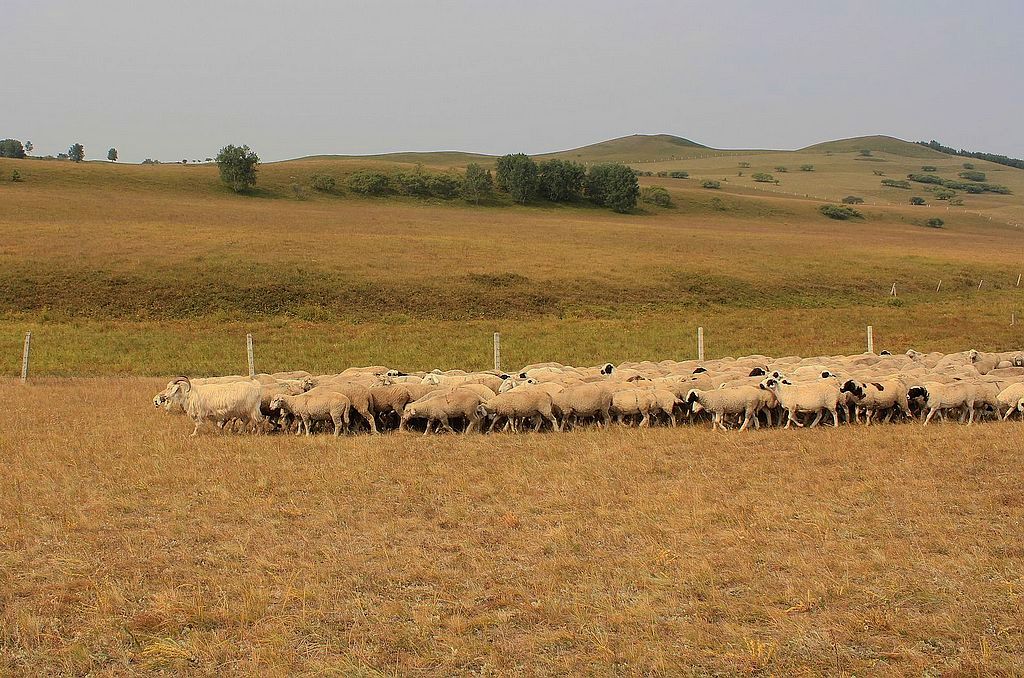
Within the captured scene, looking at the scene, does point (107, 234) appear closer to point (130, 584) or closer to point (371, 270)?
point (371, 270)

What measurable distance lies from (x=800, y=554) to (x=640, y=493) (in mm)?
2907

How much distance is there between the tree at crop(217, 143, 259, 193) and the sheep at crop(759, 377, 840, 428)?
263 ft

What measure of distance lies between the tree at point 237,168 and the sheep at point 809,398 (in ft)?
263

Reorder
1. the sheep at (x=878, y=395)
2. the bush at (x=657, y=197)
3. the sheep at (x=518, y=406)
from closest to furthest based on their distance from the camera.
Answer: the sheep at (x=518, y=406) < the sheep at (x=878, y=395) < the bush at (x=657, y=197)

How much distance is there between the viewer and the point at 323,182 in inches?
3735

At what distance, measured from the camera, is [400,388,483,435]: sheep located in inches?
643

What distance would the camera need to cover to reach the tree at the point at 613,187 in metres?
96.7

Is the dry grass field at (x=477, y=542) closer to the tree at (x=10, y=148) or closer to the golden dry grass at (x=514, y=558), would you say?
the golden dry grass at (x=514, y=558)

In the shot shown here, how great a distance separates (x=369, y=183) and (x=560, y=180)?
71.5ft

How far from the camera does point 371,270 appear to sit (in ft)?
149

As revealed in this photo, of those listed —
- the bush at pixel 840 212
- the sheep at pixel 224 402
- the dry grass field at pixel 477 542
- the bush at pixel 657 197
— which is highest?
the bush at pixel 657 197

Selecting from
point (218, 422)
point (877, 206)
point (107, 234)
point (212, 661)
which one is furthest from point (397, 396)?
point (877, 206)

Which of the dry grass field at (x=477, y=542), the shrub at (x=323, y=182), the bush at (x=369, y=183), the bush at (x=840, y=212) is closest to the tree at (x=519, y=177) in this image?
the bush at (x=369, y=183)

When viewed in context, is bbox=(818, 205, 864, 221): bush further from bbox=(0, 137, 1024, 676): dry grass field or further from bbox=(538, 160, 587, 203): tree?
bbox=(0, 137, 1024, 676): dry grass field
